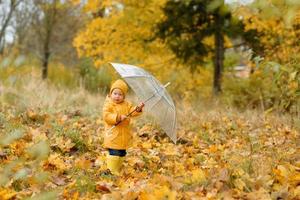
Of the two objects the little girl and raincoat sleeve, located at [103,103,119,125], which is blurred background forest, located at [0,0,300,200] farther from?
raincoat sleeve, located at [103,103,119,125]

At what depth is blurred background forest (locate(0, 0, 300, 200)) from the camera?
358 cm

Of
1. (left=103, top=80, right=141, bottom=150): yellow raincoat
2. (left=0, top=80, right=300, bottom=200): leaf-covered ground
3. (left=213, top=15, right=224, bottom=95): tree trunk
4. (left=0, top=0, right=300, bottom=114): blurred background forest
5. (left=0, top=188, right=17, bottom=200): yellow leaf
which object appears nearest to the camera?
(left=0, top=188, right=17, bottom=200): yellow leaf

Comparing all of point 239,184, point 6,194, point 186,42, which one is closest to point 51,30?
point 186,42

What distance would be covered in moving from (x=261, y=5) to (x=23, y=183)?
244 centimetres

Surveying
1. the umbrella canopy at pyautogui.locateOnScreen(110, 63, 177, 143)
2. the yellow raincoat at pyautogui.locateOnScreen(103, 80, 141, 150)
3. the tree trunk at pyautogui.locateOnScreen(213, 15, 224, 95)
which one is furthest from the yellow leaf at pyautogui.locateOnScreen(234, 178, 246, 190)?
the tree trunk at pyautogui.locateOnScreen(213, 15, 224, 95)

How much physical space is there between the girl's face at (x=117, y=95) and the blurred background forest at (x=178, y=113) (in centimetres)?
64

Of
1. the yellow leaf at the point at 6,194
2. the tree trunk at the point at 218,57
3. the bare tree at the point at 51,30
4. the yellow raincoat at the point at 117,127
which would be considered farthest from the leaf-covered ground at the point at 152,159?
the bare tree at the point at 51,30

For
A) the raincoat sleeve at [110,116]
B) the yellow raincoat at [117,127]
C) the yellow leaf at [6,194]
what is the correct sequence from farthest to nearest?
the yellow raincoat at [117,127]
the raincoat sleeve at [110,116]
the yellow leaf at [6,194]

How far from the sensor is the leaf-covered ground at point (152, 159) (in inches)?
141

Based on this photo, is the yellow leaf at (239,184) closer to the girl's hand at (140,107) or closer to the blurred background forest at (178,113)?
the blurred background forest at (178,113)

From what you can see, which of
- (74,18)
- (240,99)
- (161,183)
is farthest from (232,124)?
(74,18)

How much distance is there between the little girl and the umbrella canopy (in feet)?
0.44

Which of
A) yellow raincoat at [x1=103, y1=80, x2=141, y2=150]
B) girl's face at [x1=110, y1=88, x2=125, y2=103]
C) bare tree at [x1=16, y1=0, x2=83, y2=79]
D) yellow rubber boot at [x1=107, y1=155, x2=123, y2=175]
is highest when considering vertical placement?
bare tree at [x1=16, y1=0, x2=83, y2=79]

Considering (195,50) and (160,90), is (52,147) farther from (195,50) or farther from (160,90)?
(195,50)
